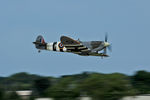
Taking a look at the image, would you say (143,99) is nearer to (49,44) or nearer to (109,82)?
(109,82)

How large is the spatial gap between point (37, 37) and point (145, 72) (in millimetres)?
54913

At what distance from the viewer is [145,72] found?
3863 inches

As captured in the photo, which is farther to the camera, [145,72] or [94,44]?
[145,72]

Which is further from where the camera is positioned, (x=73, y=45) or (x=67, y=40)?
(x=73, y=45)

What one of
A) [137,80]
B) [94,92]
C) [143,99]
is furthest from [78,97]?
[137,80]

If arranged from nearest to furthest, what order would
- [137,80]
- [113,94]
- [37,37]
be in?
[113,94] < [37,37] < [137,80]

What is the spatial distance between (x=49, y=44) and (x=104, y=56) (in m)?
8.08

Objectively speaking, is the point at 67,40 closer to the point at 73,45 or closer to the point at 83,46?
the point at 73,45

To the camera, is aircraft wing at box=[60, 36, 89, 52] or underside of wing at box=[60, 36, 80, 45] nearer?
underside of wing at box=[60, 36, 80, 45]

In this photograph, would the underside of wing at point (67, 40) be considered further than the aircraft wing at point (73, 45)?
No

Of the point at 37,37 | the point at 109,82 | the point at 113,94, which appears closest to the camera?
the point at 113,94

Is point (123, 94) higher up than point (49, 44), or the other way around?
point (49, 44)

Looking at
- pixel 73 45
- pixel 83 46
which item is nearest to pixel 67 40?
pixel 73 45

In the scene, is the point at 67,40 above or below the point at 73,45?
above
